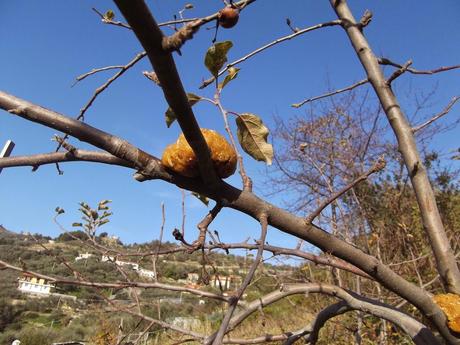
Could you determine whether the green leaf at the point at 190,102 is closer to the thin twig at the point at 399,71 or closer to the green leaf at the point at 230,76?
the green leaf at the point at 230,76

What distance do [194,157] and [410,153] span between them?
821 mm

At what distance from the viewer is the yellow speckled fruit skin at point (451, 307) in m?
0.88

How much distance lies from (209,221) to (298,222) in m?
0.22

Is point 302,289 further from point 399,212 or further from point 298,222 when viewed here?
point 399,212

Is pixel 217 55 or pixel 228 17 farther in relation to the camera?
pixel 217 55

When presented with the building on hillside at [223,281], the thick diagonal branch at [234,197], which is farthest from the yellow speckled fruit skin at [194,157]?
the building on hillside at [223,281]

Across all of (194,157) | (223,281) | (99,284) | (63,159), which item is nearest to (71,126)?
(63,159)

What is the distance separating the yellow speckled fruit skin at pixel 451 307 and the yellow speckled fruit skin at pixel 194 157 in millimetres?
693

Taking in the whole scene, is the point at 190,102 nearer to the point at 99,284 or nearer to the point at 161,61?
the point at 161,61

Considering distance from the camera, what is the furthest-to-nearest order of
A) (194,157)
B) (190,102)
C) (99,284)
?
(99,284) < (190,102) < (194,157)

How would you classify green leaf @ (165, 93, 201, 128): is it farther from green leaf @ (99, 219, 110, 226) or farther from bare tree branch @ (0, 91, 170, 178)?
green leaf @ (99, 219, 110, 226)

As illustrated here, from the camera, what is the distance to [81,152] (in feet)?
2.08

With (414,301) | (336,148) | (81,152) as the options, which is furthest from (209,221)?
(336,148)

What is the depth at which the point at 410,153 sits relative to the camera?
1131mm
